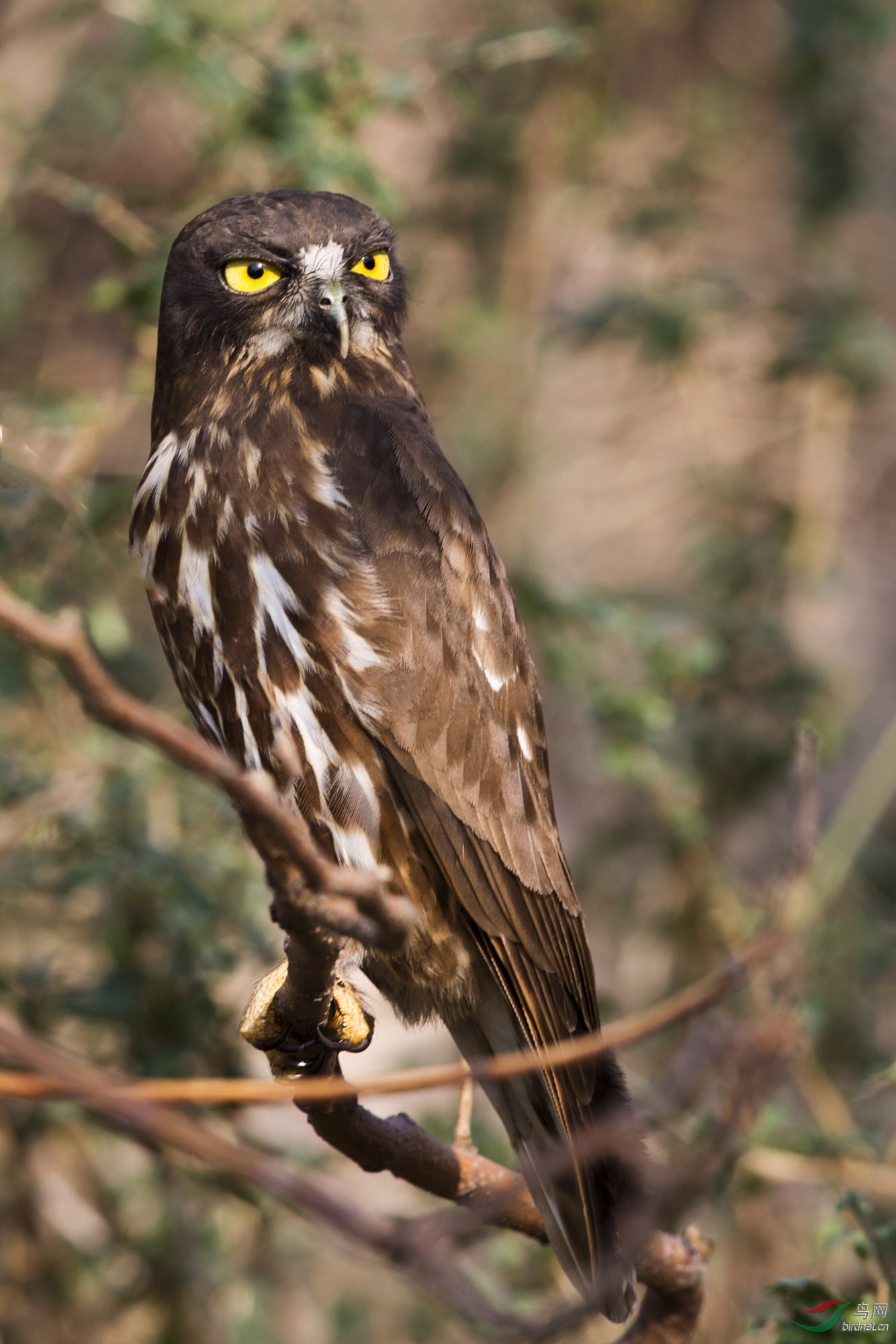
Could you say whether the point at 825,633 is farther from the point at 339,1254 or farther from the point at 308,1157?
the point at 308,1157

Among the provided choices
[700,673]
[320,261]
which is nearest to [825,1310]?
[320,261]

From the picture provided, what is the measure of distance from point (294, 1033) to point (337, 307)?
1401 millimetres

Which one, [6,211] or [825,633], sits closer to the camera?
[6,211]

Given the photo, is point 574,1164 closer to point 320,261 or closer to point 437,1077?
point 437,1077

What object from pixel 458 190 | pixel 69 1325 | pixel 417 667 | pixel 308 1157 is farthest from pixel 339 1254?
pixel 458 190

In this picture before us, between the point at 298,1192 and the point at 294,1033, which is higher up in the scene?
the point at 294,1033

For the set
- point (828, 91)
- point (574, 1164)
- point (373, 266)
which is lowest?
point (574, 1164)

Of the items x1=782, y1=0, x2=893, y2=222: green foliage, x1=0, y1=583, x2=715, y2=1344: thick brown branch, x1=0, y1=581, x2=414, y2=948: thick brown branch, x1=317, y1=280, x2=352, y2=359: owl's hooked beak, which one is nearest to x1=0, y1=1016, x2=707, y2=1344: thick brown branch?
x1=0, y1=583, x2=715, y2=1344: thick brown branch

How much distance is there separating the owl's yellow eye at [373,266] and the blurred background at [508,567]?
1.82ft

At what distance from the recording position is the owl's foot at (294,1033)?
2518 millimetres

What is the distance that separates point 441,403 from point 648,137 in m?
2.05

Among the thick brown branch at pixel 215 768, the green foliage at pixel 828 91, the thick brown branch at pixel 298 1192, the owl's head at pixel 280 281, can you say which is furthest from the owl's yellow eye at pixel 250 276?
the green foliage at pixel 828 91

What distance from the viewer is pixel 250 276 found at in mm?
2957

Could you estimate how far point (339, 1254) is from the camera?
18.4 ft
